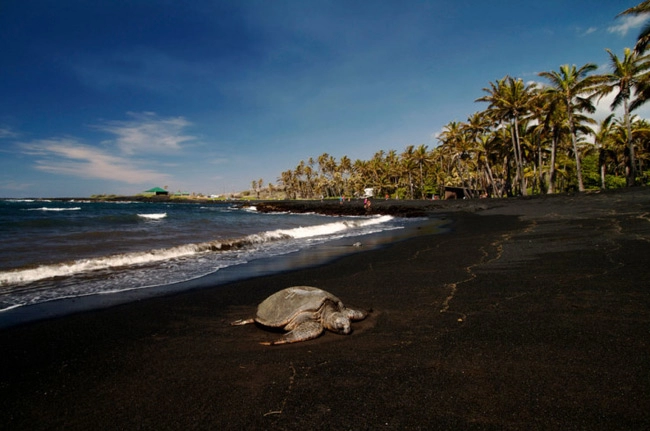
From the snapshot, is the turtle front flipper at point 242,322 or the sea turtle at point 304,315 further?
the turtle front flipper at point 242,322

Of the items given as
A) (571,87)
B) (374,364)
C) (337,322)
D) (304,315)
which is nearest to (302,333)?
(304,315)

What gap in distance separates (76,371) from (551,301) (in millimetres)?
6914

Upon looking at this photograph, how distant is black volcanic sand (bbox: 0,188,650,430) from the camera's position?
8.42 ft

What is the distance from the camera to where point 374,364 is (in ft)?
11.1

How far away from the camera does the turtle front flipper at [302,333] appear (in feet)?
13.5

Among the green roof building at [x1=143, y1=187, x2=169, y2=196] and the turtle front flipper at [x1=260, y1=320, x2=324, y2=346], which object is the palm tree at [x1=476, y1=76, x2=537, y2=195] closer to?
the turtle front flipper at [x1=260, y1=320, x2=324, y2=346]

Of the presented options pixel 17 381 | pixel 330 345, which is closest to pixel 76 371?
pixel 17 381

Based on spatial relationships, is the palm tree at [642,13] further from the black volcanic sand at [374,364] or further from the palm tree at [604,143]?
the palm tree at [604,143]

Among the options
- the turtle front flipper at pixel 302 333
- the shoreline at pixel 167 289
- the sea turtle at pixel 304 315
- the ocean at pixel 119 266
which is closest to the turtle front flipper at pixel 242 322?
the sea turtle at pixel 304 315

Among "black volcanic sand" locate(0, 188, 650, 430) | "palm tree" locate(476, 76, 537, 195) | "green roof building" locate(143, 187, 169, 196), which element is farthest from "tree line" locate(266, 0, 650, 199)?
"green roof building" locate(143, 187, 169, 196)

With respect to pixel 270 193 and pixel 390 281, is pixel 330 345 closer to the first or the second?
pixel 390 281

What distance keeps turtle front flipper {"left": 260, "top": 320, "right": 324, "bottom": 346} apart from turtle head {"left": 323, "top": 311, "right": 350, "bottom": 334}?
0.43 feet

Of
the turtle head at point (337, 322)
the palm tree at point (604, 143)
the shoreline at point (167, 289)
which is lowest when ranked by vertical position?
the shoreline at point (167, 289)

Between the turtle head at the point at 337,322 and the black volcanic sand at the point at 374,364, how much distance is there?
0.12 meters
